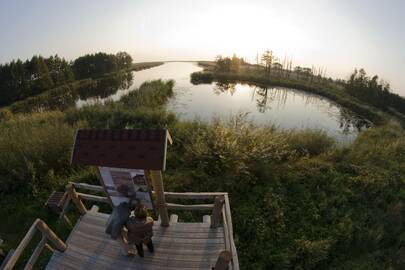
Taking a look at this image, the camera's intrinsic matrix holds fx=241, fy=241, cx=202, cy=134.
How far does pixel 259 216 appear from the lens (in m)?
6.88

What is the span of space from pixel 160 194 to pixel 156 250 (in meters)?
1.18

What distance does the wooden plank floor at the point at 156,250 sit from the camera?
456cm

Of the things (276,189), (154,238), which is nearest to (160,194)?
(154,238)

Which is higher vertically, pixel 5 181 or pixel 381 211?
pixel 5 181

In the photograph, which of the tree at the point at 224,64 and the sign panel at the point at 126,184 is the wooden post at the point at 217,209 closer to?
the sign panel at the point at 126,184

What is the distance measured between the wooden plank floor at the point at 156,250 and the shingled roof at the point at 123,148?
6.59ft

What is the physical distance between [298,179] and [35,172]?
29.2 feet

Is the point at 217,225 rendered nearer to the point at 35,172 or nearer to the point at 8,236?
the point at 8,236

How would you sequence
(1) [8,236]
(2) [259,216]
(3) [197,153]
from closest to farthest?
(1) [8,236]
(2) [259,216]
(3) [197,153]

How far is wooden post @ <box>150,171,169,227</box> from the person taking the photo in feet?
14.1

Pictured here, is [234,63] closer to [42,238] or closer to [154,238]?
[154,238]

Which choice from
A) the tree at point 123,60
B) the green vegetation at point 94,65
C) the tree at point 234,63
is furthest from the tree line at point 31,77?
the tree at point 234,63

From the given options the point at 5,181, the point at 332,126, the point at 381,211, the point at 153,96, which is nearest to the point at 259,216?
the point at 381,211

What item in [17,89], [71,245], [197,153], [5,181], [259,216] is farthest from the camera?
[17,89]
